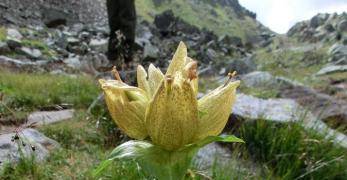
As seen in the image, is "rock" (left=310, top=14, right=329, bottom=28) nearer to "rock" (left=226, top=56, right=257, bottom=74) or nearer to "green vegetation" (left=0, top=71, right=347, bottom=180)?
"rock" (left=226, top=56, right=257, bottom=74)

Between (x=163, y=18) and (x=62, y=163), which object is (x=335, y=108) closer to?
(x=62, y=163)

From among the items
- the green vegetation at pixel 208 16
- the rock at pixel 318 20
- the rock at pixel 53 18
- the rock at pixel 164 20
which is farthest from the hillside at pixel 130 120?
the green vegetation at pixel 208 16

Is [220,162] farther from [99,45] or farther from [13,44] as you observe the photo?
[99,45]

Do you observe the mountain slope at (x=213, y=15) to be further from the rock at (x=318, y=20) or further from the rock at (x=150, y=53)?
the rock at (x=150, y=53)

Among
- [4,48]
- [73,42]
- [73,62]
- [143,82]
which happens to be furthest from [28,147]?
[73,42]

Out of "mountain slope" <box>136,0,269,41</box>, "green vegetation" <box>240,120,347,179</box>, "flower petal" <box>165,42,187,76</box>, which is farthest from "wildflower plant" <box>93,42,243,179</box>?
"mountain slope" <box>136,0,269,41</box>

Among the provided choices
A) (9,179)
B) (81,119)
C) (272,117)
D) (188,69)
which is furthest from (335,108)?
(188,69)
